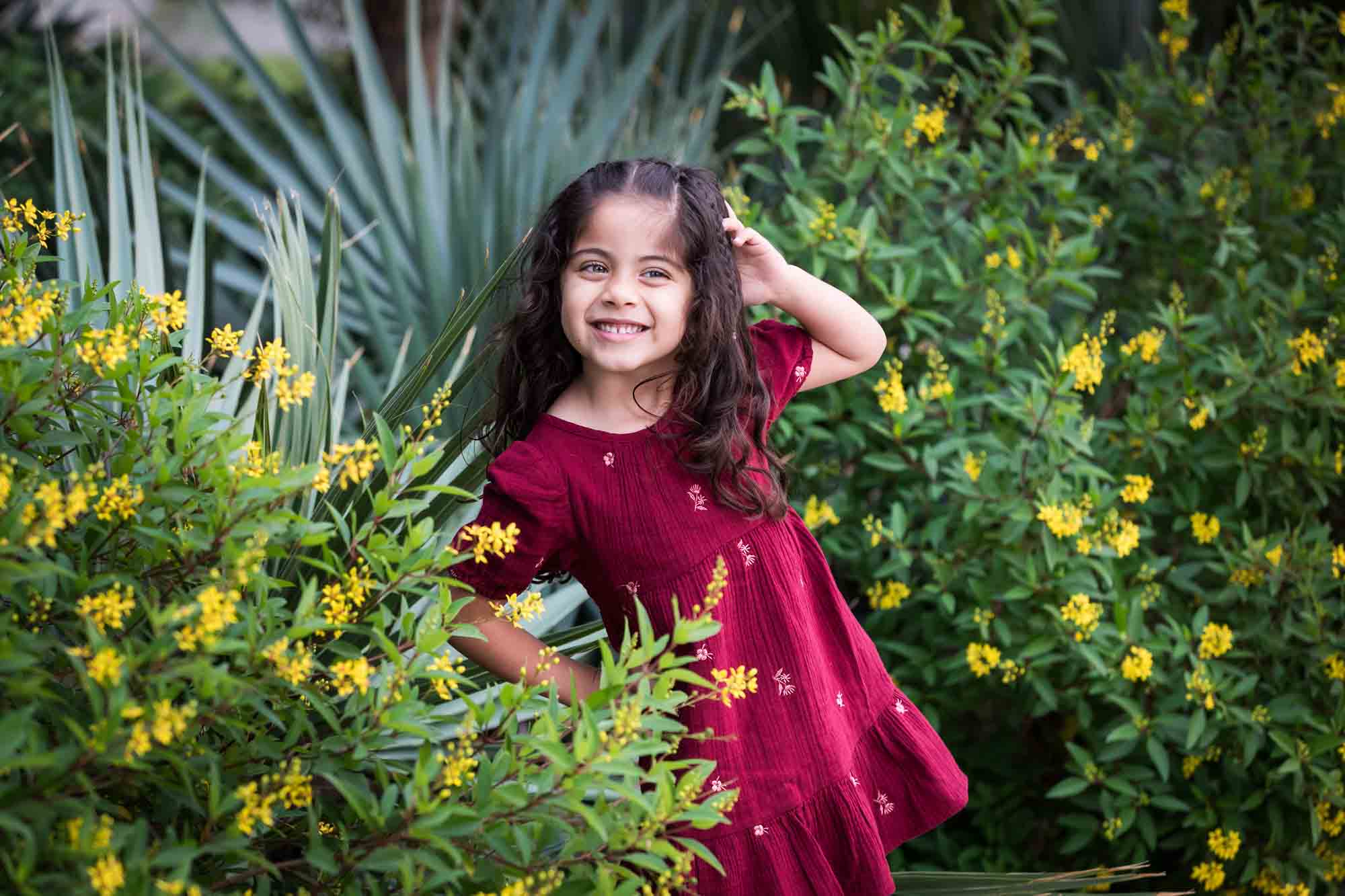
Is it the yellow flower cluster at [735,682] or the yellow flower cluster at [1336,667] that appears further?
the yellow flower cluster at [1336,667]

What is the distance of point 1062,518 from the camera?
1.92 metres

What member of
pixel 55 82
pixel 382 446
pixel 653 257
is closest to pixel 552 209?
pixel 653 257

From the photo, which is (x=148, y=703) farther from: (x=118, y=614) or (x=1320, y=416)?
(x=1320, y=416)

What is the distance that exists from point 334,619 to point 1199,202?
2032 millimetres

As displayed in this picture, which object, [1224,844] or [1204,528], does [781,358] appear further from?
[1224,844]

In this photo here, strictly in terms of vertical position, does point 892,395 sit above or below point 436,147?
below

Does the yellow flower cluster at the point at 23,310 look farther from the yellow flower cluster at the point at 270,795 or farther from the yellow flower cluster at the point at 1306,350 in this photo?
the yellow flower cluster at the point at 1306,350

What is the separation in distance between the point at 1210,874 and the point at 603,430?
1381 mm

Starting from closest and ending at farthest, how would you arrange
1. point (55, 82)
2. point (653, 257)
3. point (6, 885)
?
point (6, 885) < point (653, 257) < point (55, 82)

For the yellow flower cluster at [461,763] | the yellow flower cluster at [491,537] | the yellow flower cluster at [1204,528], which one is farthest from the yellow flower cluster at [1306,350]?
the yellow flower cluster at [461,763]

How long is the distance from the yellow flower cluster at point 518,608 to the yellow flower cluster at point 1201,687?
3.82 feet

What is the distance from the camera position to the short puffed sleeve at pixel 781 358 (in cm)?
157

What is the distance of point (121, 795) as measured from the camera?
1133mm

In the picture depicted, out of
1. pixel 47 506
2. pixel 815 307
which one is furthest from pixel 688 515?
pixel 47 506
